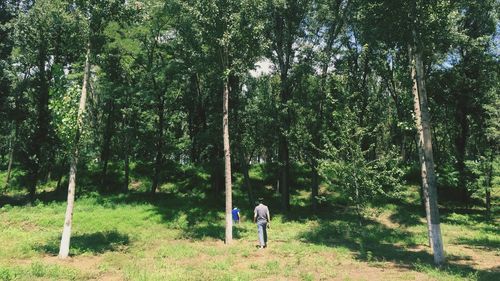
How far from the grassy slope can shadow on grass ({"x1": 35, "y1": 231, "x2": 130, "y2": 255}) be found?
4cm

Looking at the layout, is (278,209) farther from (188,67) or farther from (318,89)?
(188,67)

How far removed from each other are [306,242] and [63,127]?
1207 centimetres

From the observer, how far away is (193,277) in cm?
1243

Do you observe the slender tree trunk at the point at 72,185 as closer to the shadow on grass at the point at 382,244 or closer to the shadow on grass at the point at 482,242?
the shadow on grass at the point at 382,244

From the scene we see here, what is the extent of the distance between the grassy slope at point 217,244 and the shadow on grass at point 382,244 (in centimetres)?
5

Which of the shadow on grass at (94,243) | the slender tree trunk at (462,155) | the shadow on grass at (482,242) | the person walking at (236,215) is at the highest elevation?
the slender tree trunk at (462,155)

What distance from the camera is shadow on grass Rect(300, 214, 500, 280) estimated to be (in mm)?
13945

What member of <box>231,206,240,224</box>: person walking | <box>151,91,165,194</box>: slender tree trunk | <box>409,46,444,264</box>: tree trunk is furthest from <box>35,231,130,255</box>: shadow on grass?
<box>409,46,444,264</box>: tree trunk

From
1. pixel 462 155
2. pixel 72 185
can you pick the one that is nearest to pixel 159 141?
pixel 72 185

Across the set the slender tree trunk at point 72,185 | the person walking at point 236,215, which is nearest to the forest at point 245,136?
the slender tree trunk at point 72,185

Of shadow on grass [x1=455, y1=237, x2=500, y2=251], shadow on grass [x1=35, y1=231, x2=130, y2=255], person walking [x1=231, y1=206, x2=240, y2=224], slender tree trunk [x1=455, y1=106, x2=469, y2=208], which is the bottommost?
shadow on grass [x1=455, y1=237, x2=500, y2=251]

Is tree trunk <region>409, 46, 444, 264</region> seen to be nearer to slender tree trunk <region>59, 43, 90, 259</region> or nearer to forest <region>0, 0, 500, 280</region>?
forest <region>0, 0, 500, 280</region>

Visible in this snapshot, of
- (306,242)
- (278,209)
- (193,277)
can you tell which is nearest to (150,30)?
(278,209)

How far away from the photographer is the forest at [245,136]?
1595cm
